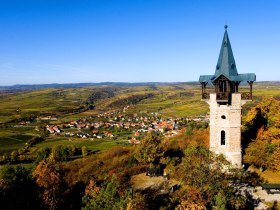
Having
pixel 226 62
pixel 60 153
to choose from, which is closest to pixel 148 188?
pixel 226 62

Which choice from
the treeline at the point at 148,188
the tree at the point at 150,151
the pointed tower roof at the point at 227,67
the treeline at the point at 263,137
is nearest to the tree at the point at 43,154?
the treeline at the point at 148,188

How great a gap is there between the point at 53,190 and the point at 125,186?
250 inches

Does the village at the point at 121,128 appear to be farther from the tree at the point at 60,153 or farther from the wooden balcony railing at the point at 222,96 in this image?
the wooden balcony railing at the point at 222,96

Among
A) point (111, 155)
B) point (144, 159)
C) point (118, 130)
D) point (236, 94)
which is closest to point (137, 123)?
point (118, 130)

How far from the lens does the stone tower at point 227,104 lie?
2662 cm

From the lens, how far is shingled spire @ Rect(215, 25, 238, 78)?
27.0 meters

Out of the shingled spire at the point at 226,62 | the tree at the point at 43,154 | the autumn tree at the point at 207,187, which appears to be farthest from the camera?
the tree at the point at 43,154

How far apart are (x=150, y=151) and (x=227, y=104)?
11000 mm

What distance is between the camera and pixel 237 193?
2322cm

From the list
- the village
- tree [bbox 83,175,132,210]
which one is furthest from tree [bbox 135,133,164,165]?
the village

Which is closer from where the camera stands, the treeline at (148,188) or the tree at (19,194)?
the treeline at (148,188)

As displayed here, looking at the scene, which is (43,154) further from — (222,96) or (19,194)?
(222,96)

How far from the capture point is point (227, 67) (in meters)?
27.1

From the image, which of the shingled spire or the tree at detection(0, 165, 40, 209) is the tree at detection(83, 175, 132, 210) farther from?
the shingled spire
